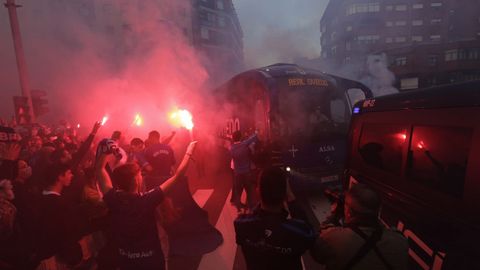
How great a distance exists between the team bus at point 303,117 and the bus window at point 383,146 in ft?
12.1

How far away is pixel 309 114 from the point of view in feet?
25.8

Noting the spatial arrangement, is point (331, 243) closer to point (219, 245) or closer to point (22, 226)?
point (22, 226)

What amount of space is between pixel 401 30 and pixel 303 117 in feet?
193

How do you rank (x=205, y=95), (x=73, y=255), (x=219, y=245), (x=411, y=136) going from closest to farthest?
(x=411, y=136), (x=73, y=255), (x=219, y=245), (x=205, y=95)

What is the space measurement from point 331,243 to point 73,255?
281 centimetres

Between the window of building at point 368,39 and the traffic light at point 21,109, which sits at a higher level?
the window of building at point 368,39

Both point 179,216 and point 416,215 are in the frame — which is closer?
point 416,215

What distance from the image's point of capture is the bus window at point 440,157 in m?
2.07

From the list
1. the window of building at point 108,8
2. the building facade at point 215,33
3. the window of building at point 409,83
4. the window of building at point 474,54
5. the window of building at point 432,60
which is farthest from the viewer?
the building facade at point 215,33

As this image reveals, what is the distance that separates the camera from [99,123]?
4633 millimetres

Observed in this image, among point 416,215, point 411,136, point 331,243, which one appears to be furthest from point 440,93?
point 331,243

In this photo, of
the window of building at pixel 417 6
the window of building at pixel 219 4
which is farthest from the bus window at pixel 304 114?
the window of building at pixel 417 6

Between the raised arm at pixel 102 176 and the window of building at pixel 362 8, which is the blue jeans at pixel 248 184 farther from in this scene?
the window of building at pixel 362 8

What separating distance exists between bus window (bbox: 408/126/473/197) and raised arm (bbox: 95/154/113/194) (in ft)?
8.70
